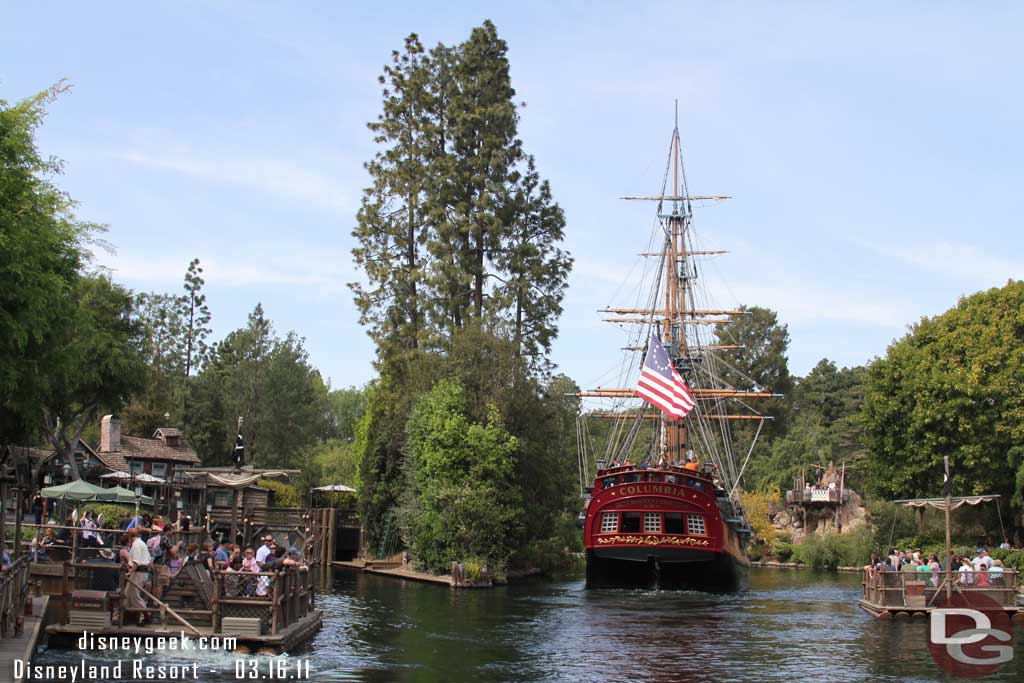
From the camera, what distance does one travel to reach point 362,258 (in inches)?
2235

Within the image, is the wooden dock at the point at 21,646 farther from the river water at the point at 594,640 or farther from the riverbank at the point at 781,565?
the riverbank at the point at 781,565

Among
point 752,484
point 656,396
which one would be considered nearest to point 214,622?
point 656,396

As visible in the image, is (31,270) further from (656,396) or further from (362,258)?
(362,258)

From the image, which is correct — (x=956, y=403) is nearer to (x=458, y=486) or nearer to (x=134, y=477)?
(x=458, y=486)

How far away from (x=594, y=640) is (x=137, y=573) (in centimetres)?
1153

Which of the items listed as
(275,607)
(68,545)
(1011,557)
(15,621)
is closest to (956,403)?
(1011,557)

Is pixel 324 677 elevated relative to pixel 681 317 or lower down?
lower down

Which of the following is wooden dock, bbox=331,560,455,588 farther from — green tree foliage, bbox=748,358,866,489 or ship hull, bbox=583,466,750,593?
green tree foliage, bbox=748,358,866,489

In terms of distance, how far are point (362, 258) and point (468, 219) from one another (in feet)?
21.4

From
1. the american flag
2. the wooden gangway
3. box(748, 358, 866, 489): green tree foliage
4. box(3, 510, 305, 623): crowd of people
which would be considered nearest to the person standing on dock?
box(3, 510, 305, 623): crowd of people

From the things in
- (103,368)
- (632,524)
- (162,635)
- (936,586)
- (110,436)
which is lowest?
(162,635)

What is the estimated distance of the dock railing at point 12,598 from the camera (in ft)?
58.7

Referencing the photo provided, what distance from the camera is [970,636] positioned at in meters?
29.9

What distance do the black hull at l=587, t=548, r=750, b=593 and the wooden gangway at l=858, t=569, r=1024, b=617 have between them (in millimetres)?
12170
